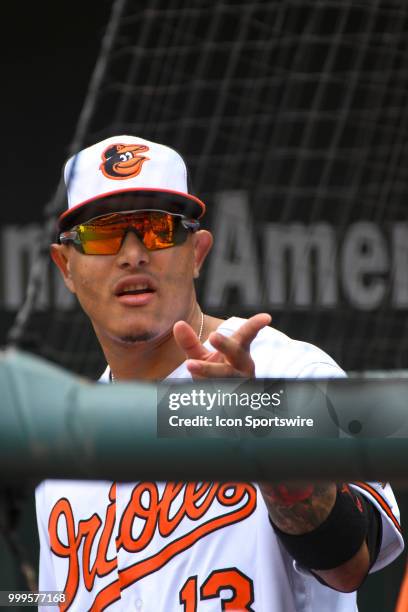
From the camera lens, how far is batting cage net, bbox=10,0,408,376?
484cm

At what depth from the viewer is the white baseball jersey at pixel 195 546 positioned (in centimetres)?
171

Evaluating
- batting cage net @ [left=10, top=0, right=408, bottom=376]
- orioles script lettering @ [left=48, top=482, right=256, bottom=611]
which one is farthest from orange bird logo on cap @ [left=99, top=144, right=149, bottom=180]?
batting cage net @ [left=10, top=0, right=408, bottom=376]

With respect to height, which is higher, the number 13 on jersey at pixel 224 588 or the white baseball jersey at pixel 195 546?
the white baseball jersey at pixel 195 546

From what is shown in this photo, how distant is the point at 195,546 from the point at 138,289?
45 cm

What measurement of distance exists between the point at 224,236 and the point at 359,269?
593mm

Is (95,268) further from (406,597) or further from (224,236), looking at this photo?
(224,236)

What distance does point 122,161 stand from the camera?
81.4 inches

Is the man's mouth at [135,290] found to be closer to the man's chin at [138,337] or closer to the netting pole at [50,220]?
the man's chin at [138,337]

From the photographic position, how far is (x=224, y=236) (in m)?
4.93

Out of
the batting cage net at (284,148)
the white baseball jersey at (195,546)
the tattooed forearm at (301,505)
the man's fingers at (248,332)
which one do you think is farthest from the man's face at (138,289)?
the batting cage net at (284,148)

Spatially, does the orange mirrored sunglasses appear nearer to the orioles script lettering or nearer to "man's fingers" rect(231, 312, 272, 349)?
the orioles script lettering

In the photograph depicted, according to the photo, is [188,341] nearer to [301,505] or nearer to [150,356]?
[301,505]

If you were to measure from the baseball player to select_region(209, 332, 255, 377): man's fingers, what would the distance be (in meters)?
0.24

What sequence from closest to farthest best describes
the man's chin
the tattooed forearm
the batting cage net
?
the tattooed forearm → the man's chin → the batting cage net
